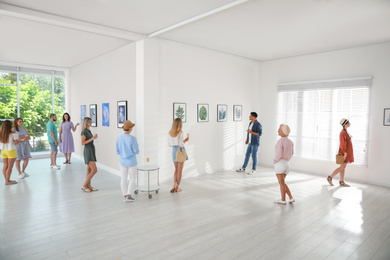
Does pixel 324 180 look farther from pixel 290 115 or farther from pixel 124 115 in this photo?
pixel 124 115

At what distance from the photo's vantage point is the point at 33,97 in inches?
400

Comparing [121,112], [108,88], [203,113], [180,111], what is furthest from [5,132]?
[203,113]

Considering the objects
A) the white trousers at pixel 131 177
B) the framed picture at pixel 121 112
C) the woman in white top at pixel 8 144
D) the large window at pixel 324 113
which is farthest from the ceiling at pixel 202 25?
the white trousers at pixel 131 177

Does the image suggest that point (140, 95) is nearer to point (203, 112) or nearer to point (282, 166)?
point (203, 112)

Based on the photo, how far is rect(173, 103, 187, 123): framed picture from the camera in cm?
648

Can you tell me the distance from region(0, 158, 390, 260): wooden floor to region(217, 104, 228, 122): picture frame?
Answer: 206 centimetres

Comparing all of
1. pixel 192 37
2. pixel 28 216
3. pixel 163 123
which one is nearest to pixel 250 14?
pixel 192 37

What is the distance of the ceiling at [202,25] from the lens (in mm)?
4180

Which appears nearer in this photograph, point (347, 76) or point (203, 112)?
point (347, 76)

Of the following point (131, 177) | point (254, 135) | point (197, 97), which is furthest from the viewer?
point (254, 135)

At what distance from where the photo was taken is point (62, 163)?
875cm

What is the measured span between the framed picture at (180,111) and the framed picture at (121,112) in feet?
4.07

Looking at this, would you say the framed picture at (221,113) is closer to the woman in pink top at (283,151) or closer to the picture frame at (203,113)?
the picture frame at (203,113)

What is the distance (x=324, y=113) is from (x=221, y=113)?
2798 millimetres
